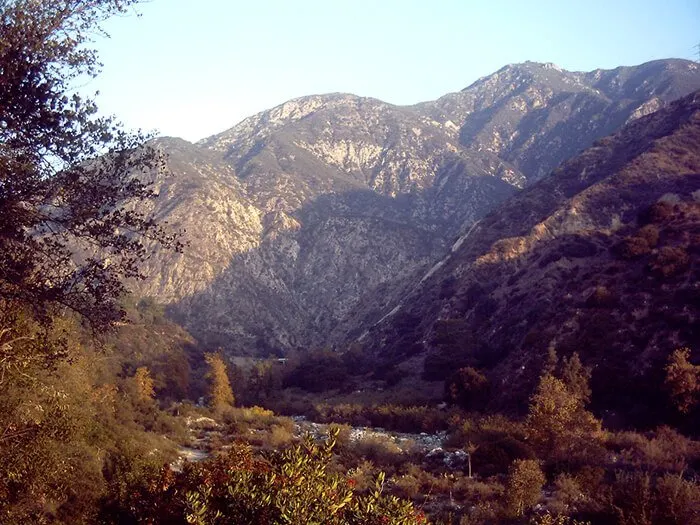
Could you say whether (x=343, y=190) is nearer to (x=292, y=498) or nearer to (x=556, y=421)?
(x=556, y=421)

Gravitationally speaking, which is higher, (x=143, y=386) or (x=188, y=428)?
(x=143, y=386)

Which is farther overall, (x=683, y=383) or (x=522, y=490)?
(x=683, y=383)

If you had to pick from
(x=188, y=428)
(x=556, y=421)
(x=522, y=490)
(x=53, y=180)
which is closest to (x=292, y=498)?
(x=53, y=180)

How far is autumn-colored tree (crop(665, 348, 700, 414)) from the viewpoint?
2153 cm

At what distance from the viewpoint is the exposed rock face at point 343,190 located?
83.9m

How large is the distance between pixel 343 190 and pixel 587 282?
301 ft

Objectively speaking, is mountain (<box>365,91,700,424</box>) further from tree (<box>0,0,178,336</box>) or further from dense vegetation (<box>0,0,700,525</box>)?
tree (<box>0,0,178,336</box>)

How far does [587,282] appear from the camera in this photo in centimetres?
3588

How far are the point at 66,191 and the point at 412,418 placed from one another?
997 inches

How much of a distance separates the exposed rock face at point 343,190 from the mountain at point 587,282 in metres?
16.1

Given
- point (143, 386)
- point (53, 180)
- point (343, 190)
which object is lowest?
point (143, 386)

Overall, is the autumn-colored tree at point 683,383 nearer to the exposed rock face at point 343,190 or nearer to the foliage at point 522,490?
the foliage at point 522,490

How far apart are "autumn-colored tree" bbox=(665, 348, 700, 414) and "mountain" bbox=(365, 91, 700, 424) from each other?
2.99 ft

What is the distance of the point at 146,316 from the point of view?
202 feet
